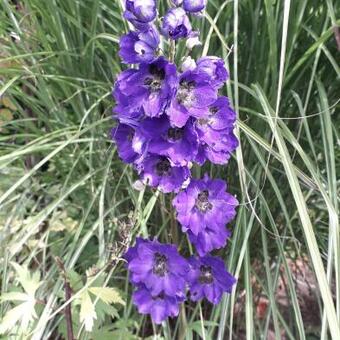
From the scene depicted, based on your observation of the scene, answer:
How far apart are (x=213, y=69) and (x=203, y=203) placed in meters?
0.28

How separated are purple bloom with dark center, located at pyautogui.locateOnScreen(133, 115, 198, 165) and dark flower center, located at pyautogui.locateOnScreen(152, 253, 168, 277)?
0.27 m

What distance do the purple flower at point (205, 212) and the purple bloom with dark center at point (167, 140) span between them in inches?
4.6

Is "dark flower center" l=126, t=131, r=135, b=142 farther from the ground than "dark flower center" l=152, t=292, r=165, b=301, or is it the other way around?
"dark flower center" l=126, t=131, r=135, b=142

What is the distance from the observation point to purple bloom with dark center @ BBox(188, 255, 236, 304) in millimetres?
1230

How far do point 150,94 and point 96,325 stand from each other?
581 mm

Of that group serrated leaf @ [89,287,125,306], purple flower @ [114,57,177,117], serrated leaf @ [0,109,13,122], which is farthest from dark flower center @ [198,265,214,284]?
serrated leaf @ [0,109,13,122]

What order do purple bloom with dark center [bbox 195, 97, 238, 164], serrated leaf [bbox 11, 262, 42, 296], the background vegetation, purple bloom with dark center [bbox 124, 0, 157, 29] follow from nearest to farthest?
purple bloom with dark center [bbox 124, 0, 157, 29]
purple bloom with dark center [bbox 195, 97, 238, 164]
serrated leaf [bbox 11, 262, 42, 296]
the background vegetation

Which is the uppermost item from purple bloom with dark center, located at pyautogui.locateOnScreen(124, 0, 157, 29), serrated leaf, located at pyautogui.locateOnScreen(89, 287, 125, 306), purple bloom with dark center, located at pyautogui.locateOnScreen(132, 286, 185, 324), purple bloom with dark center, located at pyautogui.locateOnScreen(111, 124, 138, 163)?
purple bloom with dark center, located at pyautogui.locateOnScreen(124, 0, 157, 29)

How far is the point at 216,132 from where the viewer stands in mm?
1055

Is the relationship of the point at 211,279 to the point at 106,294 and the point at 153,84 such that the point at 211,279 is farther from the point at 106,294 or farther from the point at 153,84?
the point at 153,84

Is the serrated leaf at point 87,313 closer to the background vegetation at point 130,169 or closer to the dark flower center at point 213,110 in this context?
the background vegetation at point 130,169

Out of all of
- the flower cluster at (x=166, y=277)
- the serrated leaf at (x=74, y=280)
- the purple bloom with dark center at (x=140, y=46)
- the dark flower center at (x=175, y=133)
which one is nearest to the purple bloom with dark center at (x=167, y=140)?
the dark flower center at (x=175, y=133)

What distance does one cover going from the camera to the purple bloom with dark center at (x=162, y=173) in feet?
3.48

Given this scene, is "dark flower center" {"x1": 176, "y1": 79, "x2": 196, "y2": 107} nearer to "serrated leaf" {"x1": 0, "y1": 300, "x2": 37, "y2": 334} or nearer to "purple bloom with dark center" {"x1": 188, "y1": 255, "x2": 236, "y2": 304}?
"purple bloom with dark center" {"x1": 188, "y1": 255, "x2": 236, "y2": 304}
